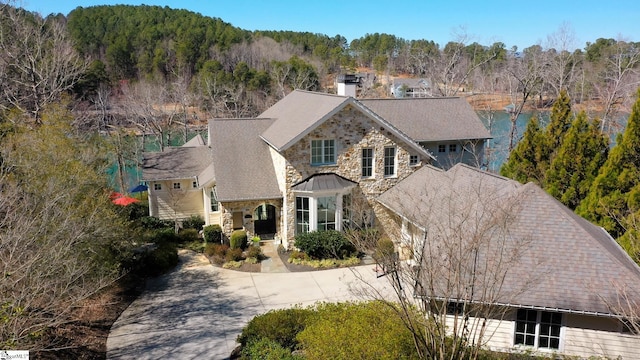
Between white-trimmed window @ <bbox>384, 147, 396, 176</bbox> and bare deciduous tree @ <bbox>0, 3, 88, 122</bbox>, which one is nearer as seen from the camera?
white-trimmed window @ <bbox>384, 147, 396, 176</bbox>

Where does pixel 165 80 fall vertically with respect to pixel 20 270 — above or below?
above

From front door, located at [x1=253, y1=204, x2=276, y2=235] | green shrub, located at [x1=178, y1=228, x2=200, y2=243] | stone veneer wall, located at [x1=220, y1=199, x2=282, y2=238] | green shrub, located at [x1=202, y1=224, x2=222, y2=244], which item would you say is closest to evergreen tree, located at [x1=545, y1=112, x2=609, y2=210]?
stone veneer wall, located at [x1=220, y1=199, x2=282, y2=238]

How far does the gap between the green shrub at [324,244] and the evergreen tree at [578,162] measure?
8.54 m

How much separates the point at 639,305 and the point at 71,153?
1802 centimetres

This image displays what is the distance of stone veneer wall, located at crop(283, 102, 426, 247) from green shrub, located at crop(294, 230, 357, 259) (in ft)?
3.41

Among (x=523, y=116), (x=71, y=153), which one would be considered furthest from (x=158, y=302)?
(x=523, y=116)

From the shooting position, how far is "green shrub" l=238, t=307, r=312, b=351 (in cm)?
1247

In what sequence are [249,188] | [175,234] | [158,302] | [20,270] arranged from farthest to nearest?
[175,234] < [249,188] < [158,302] < [20,270]

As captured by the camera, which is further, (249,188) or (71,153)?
(249,188)

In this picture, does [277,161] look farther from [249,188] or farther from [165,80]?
[165,80]

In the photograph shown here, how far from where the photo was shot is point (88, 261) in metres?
12.9

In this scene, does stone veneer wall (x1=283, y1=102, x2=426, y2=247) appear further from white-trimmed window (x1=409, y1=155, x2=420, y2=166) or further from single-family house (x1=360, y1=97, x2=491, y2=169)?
single-family house (x1=360, y1=97, x2=491, y2=169)

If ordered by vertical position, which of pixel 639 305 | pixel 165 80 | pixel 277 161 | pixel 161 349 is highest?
pixel 165 80

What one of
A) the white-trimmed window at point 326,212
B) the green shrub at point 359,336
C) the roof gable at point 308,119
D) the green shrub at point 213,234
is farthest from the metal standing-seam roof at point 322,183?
the green shrub at point 359,336
